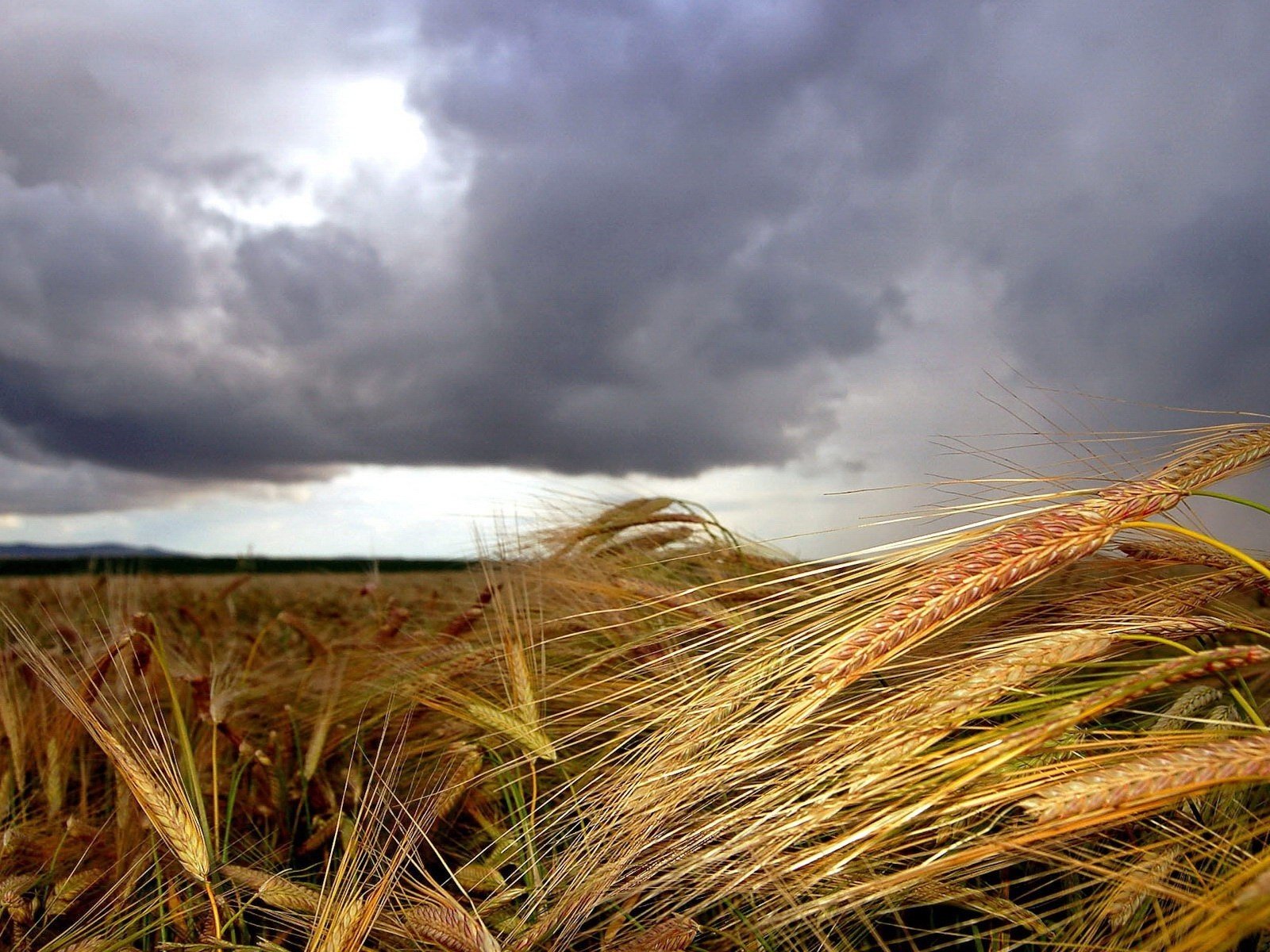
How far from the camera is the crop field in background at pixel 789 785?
3.79 feet

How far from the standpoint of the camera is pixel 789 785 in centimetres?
124

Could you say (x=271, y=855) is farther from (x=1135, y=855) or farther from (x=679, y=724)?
(x=1135, y=855)

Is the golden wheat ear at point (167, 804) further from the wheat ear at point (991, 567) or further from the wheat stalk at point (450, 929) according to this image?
the wheat ear at point (991, 567)

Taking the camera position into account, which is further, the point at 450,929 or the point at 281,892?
the point at 281,892

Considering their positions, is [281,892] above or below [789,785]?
below

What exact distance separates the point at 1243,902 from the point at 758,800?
0.59 m

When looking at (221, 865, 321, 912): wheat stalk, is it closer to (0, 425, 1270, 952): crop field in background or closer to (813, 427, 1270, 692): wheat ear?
(0, 425, 1270, 952): crop field in background

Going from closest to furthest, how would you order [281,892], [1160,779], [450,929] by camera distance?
[1160,779] < [450,929] < [281,892]

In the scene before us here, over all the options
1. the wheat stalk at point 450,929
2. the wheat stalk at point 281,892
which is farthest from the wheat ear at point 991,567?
the wheat stalk at point 281,892

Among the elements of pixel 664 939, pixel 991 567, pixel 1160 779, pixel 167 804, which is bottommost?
pixel 664 939

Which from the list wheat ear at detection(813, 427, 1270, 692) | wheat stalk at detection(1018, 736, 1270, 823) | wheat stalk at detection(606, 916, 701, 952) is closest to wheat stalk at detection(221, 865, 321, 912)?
wheat stalk at detection(606, 916, 701, 952)

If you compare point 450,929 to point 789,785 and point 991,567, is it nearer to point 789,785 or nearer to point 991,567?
point 789,785

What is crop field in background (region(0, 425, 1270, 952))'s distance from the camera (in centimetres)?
116

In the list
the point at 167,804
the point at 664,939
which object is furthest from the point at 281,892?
the point at 664,939
